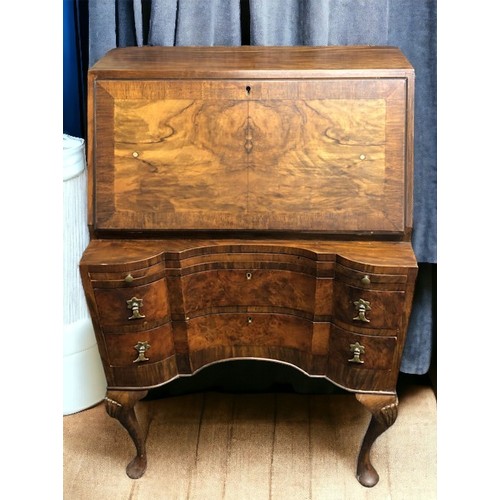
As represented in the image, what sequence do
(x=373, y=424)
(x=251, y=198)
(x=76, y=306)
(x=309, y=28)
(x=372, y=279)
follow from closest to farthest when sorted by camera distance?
1. (x=372, y=279)
2. (x=251, y=198)
3. (x=373, y=424)
4. (x=309, y=28)
5. (x=76, y=306)

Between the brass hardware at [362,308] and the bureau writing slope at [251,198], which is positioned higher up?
the bureau writing slope at [251,198]

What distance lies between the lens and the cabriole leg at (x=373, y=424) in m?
2.00

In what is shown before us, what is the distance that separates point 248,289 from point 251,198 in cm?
21

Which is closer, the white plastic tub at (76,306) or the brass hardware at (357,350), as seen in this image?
the brass hardware at (357,350)

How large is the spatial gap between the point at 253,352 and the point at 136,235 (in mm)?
393

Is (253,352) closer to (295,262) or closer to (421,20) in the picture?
(295,262)

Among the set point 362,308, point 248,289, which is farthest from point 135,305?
point 362,308

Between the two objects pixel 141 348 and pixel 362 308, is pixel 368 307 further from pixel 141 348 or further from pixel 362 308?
pixel 141 348

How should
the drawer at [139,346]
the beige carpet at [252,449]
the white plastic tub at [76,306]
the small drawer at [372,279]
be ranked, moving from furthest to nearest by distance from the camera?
the white plastic tub at [76,306]
the beige carpet at [252,449]
the drawer at [139,346]
the small drawer at [372,279]

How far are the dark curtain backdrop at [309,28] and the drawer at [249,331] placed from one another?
0.54m

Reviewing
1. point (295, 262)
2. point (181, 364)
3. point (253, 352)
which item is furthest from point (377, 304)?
point (181, 364)

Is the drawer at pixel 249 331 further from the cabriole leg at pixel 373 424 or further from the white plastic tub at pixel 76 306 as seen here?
the white plastic tub at pixel 76 306

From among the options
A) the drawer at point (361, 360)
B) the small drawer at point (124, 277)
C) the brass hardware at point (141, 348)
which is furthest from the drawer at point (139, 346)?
the drawer at point (361, 360)

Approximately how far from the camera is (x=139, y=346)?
1950 millimetres
